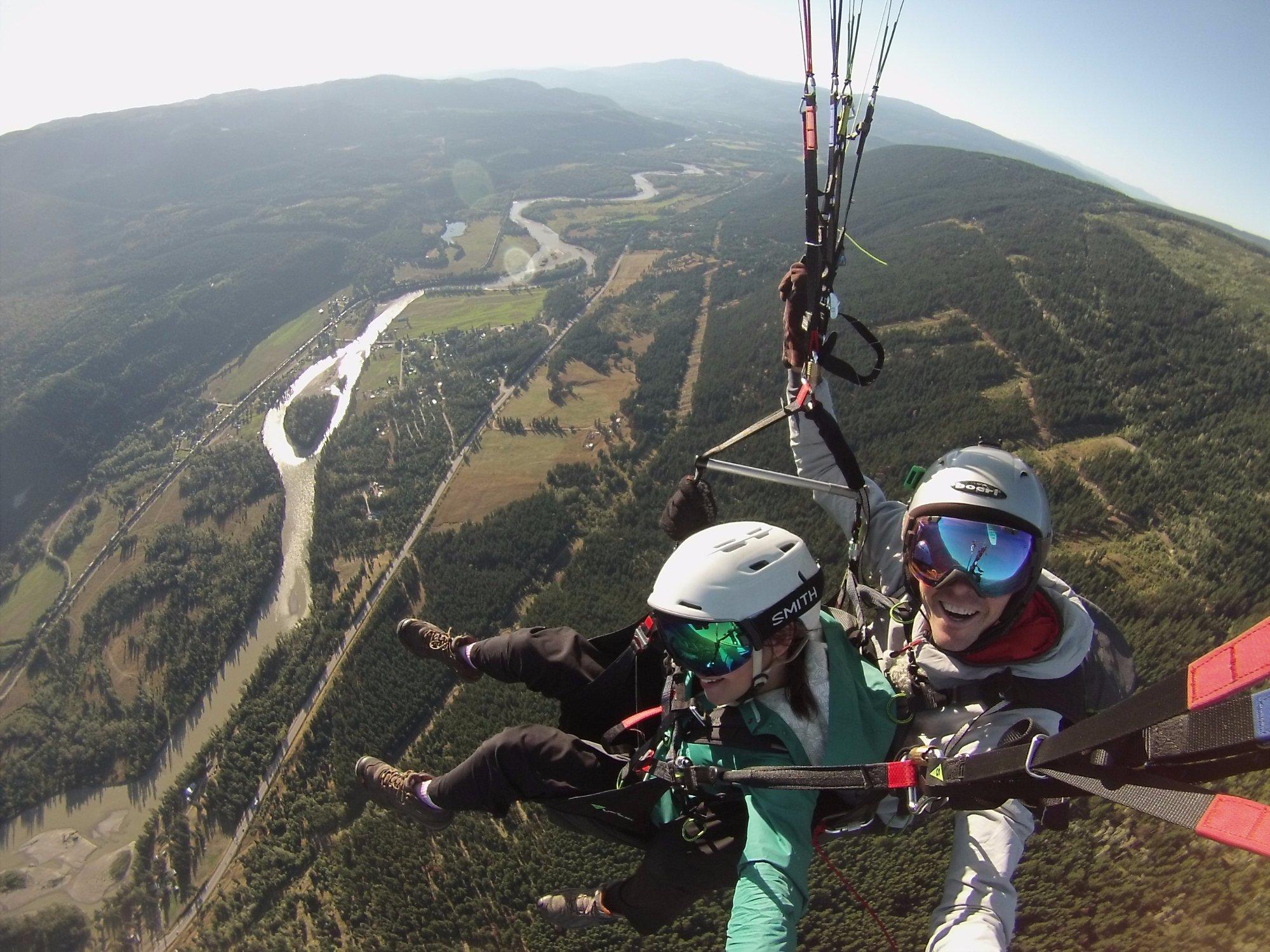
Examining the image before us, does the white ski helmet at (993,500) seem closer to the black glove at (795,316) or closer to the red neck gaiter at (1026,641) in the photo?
the red neck gaiter at (1026,641)

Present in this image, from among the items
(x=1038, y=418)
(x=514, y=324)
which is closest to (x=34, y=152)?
(x=514, y=324)

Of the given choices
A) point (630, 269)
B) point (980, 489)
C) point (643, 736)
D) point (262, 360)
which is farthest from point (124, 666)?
point (630, 269)

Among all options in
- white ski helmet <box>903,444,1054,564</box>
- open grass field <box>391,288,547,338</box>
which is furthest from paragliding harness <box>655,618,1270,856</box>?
open grass field <box>391,288,547,338</box>

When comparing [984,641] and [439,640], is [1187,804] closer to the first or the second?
[984,641]

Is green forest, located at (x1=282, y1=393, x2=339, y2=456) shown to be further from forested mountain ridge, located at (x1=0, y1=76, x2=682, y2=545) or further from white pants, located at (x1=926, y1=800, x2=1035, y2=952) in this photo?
white pants, located at (x1=926, y1=800, x2=1035, y2=952)

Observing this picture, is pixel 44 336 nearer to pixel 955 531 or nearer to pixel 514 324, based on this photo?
pixel 514 324
